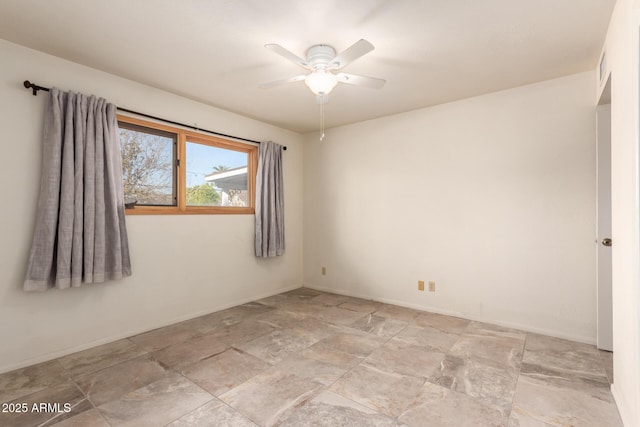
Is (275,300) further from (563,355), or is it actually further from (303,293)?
(563,355)

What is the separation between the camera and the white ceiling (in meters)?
1.91

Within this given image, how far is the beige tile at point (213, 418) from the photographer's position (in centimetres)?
168

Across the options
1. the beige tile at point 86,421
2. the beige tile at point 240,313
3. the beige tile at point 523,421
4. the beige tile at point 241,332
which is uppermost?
the beige tile at point 86,421

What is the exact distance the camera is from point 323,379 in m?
2.14

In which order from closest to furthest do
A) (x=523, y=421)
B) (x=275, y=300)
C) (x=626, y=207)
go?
1. (x=626, y=207)
2. (x=523, y=421)
3. (x=275, y=300)

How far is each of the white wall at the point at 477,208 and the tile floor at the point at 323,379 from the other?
1.39 ft

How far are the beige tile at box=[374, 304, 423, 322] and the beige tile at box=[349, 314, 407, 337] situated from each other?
0.36ft

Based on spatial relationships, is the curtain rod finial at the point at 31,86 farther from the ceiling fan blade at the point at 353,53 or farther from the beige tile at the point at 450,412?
the beige tile at the point at 450,412

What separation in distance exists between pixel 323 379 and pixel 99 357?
5.93 feet

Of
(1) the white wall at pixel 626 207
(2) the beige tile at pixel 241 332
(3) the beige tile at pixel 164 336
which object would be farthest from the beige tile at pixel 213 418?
(1) the white wall at pixel 626 207

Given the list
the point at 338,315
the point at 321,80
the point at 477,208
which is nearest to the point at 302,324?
the point at 338,315

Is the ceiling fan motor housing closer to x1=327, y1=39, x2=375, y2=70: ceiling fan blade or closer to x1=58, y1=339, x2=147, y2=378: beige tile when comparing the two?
x1=327, y1=39, x2=375, y2=70: ceiling fan blade

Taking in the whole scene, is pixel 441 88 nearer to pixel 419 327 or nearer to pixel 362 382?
pixel 419 327

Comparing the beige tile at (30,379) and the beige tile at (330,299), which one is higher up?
the beige tile at (30,379)
